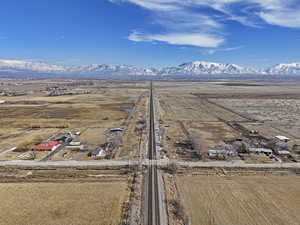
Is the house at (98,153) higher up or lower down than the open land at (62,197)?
higher up

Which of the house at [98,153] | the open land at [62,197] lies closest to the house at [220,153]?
the open land at [62,197]

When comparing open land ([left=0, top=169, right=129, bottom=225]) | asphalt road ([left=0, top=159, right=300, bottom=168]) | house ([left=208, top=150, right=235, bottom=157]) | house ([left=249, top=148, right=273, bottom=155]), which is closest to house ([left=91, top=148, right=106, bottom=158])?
asphalt road ([left=0, top=159, right=300, bottom=168])

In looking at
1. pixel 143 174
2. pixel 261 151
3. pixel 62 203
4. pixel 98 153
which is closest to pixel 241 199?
pixel 143 174

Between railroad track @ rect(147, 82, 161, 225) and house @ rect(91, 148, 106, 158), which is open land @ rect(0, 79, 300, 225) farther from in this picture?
railroad track @ rect(147, 82, 161, 225)

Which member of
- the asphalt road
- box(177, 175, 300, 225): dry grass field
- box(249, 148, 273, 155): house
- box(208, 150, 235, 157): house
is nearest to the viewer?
box(177, 175, 300, 225): dry grass field

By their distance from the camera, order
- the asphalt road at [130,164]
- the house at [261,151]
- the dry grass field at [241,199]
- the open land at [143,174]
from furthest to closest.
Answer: the house at [261,151], the asphalt road at [130,164], the open land at [143,174], the dry grass field at [241,199]

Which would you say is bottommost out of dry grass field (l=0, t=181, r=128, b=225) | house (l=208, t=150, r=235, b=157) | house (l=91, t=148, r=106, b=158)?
dry grass field (l=0, t=181, r=128, b=225)

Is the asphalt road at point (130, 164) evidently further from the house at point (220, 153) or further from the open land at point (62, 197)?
the house at point (220, 153)
